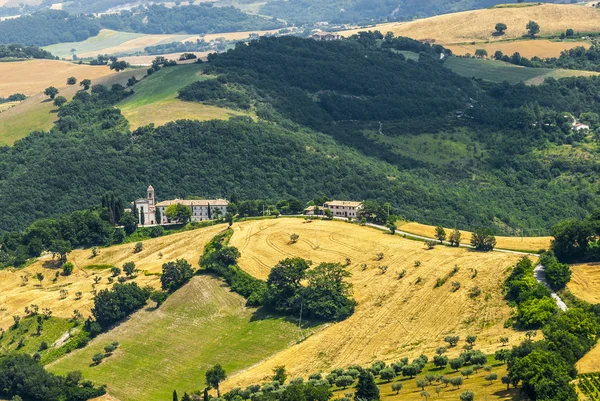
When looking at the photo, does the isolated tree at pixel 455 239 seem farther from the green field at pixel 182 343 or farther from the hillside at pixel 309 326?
the green field at pixel 182 343

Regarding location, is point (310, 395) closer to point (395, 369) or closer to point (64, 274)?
point (395, 369)

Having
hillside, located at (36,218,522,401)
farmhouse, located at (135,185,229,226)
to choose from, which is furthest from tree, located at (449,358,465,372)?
farmhouse, located at (135,185,229,226)

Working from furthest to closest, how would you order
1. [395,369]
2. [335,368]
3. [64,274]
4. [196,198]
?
[196,198] → [64,274] → [335,368] → [395,369]

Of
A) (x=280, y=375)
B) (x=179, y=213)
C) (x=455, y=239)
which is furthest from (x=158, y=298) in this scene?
(x=455, y=239)

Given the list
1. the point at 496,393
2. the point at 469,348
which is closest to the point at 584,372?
the point at 496,393

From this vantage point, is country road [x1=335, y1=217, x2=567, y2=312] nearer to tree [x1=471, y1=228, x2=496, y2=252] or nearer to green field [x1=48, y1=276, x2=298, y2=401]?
tree [x1=471, y1=228, x2=496, y2=252]

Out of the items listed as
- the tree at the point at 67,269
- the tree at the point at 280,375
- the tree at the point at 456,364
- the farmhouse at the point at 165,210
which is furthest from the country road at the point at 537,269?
the tree at the point at 67,269
